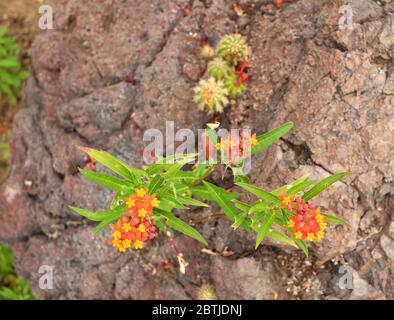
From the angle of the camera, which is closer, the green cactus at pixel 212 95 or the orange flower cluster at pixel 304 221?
the orange flower cluster at pixel 304 221

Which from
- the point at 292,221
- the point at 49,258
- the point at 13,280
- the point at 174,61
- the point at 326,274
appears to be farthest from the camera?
the point at 13,280

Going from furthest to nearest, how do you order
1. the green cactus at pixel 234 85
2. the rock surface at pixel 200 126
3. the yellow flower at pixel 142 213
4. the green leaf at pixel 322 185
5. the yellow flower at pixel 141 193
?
the green cactus at pixel 234 85 < the rock surface at pixel 200 126 < the green leaf at pixel 322 185 < the yellow flower at pixel 141 193 < the yellow flower at pixel 142 213

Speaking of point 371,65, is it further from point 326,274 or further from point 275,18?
point 326,274

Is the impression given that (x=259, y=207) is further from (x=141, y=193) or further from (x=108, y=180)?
(x=108, y=180)

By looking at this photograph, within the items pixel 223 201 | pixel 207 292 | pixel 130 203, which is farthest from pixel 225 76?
pixel 207 292

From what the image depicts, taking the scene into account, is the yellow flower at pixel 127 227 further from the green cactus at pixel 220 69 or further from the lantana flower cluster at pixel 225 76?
the green cactus at pixel 220 69

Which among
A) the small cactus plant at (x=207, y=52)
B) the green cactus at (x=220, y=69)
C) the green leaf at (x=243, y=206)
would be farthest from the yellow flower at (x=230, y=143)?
the small cactus plant at (x=207, y=52)
